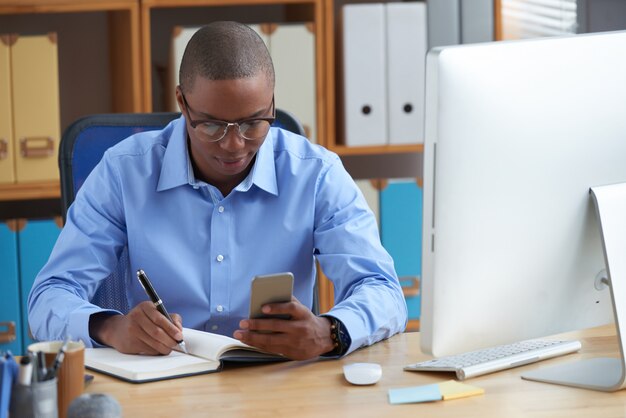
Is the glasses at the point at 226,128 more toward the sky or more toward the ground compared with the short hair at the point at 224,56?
more toward the ground

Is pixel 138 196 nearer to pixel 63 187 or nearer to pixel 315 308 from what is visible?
pixel 63 187

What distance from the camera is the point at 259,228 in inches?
73.9

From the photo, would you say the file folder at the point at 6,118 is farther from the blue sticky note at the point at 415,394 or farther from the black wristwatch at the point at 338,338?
the blue sticky note at the point at 415,394

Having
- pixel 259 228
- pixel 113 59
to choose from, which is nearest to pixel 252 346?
pixel 259 228

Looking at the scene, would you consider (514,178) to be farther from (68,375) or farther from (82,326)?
(82,326)

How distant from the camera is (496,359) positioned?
5.04ft

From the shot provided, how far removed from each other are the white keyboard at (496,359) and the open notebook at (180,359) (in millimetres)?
249

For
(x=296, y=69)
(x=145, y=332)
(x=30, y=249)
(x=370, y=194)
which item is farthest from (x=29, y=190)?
(x=145, y=332)

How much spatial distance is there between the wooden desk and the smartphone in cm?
10

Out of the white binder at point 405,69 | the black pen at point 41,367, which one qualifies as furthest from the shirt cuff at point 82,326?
the white binder at point 405,69

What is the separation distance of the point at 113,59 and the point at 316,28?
0.74 metres

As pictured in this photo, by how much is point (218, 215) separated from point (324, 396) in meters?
0.55

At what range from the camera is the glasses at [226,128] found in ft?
5.64

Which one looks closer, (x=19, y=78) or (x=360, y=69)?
(x=19, y=78)
